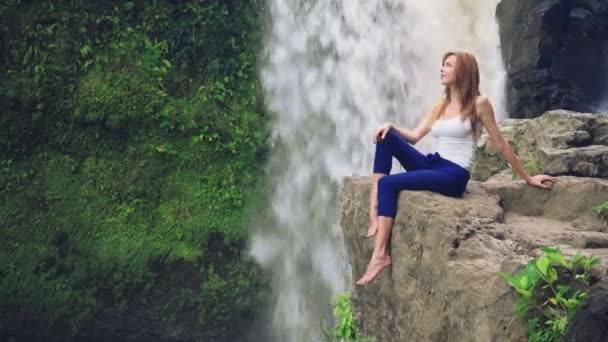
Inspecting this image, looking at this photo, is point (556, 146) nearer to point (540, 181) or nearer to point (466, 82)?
point (540, 181)

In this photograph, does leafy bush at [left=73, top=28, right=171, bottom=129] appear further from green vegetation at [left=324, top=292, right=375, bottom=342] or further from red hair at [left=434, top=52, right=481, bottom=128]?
red hair at [left=434, top=52, right=481, bottom=128]

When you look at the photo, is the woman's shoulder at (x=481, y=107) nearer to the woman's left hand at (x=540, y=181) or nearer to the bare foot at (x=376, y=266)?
the woman's left hand at (x=540, y=181)

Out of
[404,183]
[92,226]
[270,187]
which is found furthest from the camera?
[270,187]

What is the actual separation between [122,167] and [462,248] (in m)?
6.15

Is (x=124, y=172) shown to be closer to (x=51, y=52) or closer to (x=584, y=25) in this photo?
(x=51, y=52)

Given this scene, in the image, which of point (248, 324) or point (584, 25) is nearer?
point (248, 324)

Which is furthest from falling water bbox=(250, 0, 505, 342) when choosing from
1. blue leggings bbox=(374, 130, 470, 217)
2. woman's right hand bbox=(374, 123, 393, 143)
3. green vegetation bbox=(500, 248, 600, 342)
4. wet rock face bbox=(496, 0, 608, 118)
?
green vegetation bbox=(500, 248, 600, 342)

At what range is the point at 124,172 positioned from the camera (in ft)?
29.1

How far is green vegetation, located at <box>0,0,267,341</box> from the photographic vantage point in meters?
8.52

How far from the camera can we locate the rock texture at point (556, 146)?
5.41 m

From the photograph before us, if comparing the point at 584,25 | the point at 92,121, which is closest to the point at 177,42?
the point at 92,121

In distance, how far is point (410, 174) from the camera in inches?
162

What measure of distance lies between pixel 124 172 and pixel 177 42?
1913 millimetres

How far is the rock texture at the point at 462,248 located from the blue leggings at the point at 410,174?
0.24ft
